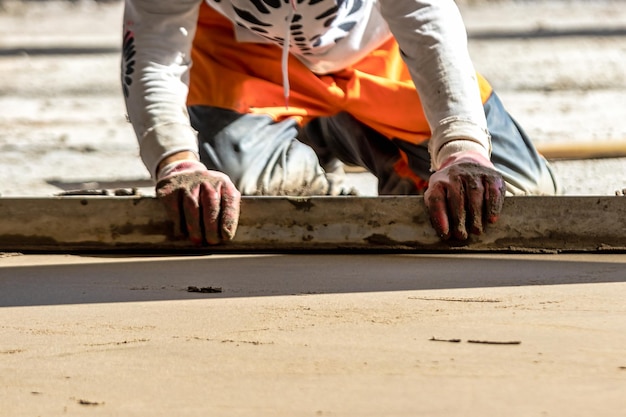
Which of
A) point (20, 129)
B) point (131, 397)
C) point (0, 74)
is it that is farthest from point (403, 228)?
point (0, 74)

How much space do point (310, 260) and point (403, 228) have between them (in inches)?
8.0

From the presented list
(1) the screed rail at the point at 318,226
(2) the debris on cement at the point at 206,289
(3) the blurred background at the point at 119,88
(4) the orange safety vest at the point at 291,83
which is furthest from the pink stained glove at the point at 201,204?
(3) the blurred background at the point at 119,88

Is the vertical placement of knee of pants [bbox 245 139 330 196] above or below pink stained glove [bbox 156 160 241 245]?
below

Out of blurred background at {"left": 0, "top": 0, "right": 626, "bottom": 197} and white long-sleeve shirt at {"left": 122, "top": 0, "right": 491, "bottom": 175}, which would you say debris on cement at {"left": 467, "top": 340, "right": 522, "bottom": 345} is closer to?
white long-sleeve shirt at {"left": 122, "top": 0, "right": 491, "bottom": 175}

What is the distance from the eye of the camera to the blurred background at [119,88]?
13.1ft

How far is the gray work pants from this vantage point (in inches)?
119

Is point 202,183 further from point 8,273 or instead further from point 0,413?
point 0,413

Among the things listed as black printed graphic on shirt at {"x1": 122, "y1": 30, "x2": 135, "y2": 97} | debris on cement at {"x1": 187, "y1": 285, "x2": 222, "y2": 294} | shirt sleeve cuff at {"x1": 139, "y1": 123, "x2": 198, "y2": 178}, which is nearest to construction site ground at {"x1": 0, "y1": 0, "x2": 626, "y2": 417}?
debris on cement at {"x1": 187, "y1": 285, "x2": 222, "y2": 294}

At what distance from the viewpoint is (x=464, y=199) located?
92.7 inches

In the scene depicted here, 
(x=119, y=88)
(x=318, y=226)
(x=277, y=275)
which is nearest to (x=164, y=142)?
(x=318, y=226)

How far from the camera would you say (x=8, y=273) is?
7.59 feet

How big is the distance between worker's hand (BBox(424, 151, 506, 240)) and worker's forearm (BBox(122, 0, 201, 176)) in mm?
578

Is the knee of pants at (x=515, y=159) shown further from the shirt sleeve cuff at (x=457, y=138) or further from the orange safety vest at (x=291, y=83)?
the shirt sleeve cuff at (x=457, y=138)

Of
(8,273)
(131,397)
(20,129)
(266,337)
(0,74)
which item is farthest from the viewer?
(0,74)
